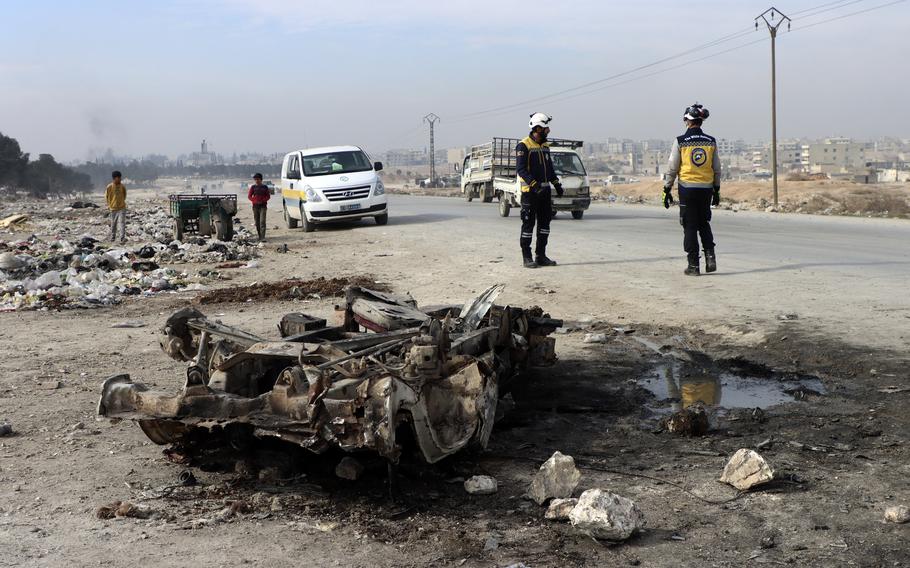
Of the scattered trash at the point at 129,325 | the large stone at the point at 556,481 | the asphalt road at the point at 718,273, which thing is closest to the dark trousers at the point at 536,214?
the asphalt road at the point at 718,273

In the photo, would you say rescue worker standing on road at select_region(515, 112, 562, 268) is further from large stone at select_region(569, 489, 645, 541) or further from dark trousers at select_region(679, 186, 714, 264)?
large stone at select_region(569, 489, 645, 541)

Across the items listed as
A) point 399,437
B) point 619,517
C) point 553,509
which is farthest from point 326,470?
point 619,517

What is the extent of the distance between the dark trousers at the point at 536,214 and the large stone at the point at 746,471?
8.34m

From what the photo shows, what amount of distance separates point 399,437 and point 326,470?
22.5 inches

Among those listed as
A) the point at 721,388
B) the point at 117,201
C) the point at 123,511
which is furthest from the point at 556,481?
the point at 117,201

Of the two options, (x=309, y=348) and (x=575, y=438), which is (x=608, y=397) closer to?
(x=575, y=438)

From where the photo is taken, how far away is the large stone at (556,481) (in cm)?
457

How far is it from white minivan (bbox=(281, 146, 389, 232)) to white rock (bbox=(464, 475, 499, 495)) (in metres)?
17.8

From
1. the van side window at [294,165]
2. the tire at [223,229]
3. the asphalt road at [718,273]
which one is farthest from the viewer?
the van side window at [294,165]

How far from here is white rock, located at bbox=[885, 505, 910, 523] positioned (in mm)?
4125

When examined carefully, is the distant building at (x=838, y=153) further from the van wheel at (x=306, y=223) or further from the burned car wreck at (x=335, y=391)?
the burned car wreck at (x=335, y=391)

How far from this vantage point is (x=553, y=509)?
4.42 m

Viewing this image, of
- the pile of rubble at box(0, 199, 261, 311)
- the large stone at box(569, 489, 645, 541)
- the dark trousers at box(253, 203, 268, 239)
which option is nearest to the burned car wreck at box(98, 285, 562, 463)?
the large stone at box(569, 489, 645, 541)

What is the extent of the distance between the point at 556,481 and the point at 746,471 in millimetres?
978
